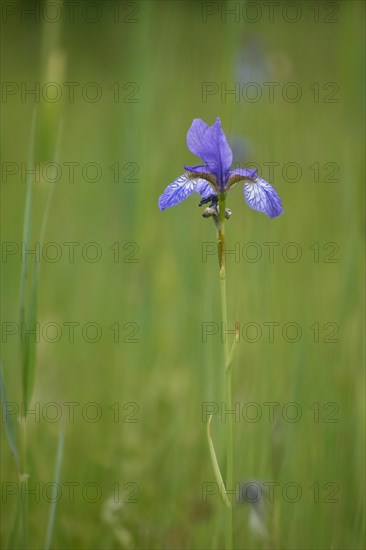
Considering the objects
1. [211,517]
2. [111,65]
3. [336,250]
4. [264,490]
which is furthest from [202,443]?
[111,65]

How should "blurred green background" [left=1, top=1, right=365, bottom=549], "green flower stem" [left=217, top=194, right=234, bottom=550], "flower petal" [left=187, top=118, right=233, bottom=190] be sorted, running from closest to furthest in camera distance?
1. "green flower stem" [left=217, top=194, right=234, bottom=550]
2. "flower petal" [left=187, top=118, right=233, bottom=190]
3. "blurred green background" [left=1, top=1, right=365, bottom=549]

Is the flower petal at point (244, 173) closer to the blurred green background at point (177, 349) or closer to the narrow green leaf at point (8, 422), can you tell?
the blurred green background at point (177, 349)

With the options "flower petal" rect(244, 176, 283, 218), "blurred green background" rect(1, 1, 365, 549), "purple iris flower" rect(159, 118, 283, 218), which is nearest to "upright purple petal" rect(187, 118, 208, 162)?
"purple iris flower" rect(159, 118, 283, 218)

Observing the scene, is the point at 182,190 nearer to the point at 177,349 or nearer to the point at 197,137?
the point at 197,137

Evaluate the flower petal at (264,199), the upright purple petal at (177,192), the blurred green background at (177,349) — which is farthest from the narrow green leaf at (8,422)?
the flower petal at (264,199)

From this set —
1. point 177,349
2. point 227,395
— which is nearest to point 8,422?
point 227,395

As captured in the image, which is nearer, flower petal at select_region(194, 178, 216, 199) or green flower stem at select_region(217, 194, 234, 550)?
green flower stem at select_region(217, 194, 234, 550)

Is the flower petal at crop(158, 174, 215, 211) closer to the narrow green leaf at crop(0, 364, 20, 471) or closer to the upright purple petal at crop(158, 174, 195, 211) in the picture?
the upright purple petal at crop(158, 174, 195, 211)
